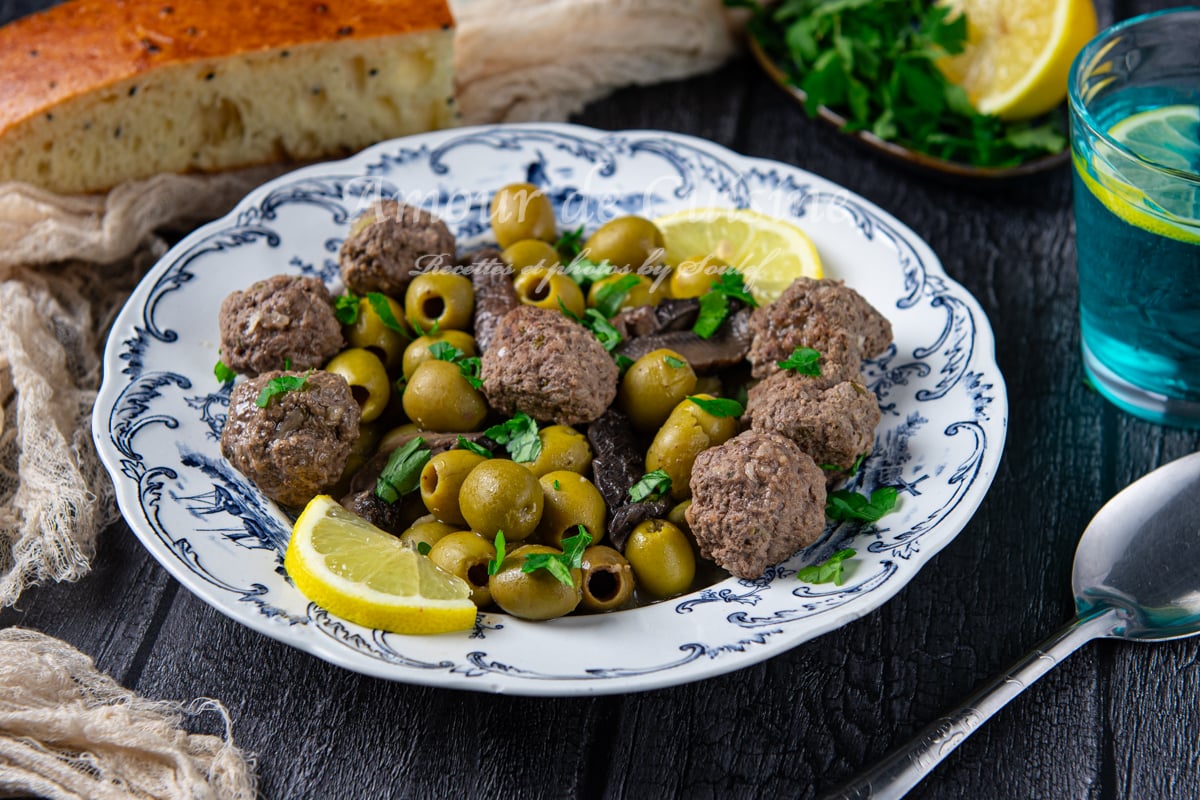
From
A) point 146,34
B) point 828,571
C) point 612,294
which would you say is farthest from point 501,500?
point 146,34

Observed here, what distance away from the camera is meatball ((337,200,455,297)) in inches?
134

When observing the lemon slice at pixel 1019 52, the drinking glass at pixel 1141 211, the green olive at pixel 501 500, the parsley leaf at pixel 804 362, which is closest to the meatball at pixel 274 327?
the green olive at pixel 501 500

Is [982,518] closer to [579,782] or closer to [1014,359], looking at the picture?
[1014,359]

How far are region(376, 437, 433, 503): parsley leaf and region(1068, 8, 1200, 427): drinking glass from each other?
215 cm

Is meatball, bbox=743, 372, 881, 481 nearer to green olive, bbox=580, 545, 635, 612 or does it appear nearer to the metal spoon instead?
green olive, bbox=580, 545, 635, 612

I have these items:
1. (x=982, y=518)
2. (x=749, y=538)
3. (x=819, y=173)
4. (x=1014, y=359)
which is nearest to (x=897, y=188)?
(x=819, y=173)

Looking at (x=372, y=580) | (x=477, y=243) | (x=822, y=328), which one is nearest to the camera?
(x=372, y=580)

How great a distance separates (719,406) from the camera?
295cm

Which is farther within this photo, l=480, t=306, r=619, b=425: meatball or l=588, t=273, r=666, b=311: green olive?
l=588, t=273, r=666, b=311: green olive

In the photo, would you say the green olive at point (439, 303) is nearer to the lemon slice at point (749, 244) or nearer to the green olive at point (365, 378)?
the green olive at point (365, 378)

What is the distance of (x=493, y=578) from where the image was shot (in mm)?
2607

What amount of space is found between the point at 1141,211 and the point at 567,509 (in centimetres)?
189

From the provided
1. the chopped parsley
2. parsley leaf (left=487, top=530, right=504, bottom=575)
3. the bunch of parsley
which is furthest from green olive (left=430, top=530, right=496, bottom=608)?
the bunch of parsley

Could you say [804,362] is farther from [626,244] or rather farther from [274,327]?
[274,327]
